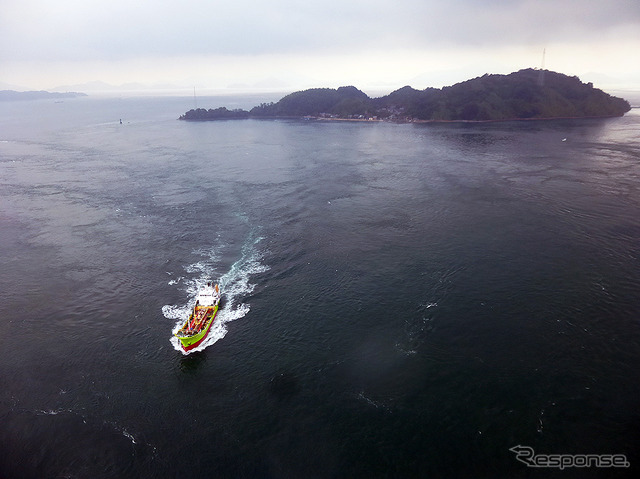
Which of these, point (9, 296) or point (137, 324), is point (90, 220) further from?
point (137, 324)

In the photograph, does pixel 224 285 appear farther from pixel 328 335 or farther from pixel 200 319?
pixel 328 335

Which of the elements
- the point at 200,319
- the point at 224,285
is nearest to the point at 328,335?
the point at 200,319

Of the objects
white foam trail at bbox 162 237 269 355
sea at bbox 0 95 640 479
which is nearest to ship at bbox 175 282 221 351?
white foam trail at bbox 162 237 269 355

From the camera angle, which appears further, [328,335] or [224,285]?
[224,285]

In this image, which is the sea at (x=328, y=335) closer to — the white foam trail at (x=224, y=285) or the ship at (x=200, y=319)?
the white foam trail at (x=224, y=285)

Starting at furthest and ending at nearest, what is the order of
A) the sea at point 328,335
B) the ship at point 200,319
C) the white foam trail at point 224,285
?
the white foam trail at point 224,285 → the ship at point 200,319 → the sea at point 328,335

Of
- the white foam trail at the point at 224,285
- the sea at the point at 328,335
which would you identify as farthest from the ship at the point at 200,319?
the sea at the point at 328,335
